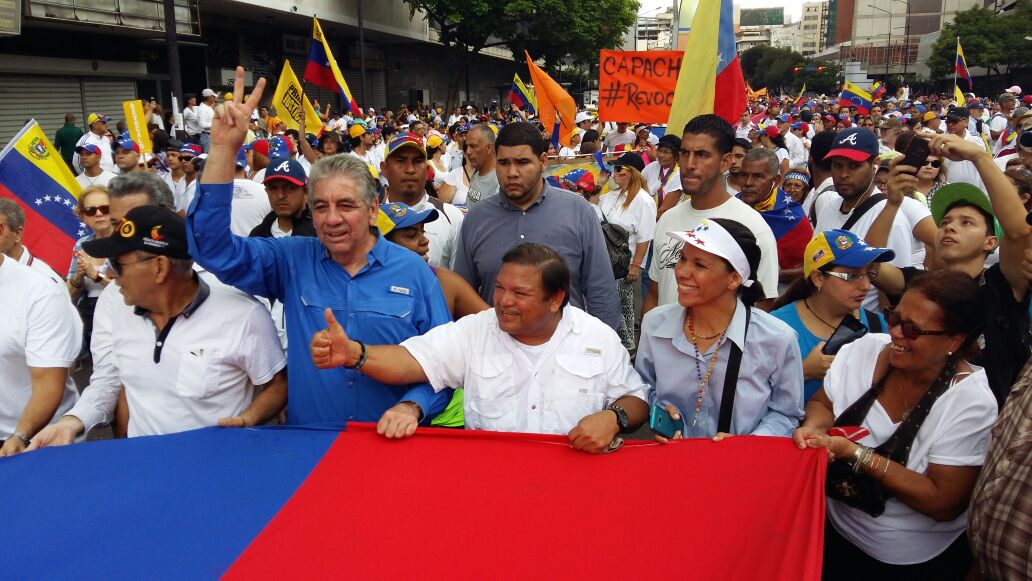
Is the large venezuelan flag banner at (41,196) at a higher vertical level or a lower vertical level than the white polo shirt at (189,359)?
higher

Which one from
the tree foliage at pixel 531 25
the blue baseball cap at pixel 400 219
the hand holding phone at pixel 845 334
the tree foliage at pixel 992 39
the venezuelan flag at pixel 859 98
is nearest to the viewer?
the hand holding phone at pixel 845 334

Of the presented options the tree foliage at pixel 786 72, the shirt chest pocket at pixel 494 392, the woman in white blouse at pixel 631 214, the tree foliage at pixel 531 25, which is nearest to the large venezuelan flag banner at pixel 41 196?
the shirt chest pocket at pixel 494 392

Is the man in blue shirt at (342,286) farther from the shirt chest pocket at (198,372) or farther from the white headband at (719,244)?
the white headband at (719,244)

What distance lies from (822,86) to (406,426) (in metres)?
94.0

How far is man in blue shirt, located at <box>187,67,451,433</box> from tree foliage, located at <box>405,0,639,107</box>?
37.2 m

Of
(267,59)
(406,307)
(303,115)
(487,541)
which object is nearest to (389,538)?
(487,541)

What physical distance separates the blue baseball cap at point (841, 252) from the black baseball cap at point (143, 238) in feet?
9.24

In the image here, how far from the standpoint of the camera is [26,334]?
10.5 feet

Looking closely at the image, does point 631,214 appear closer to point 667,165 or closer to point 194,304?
point 667,165

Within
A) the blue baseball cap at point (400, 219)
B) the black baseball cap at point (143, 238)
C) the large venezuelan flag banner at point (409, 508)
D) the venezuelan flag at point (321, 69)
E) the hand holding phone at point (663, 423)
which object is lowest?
the large venezuelan flag banner at point (409, 508)

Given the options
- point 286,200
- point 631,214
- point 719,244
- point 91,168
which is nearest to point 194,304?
point 719,244

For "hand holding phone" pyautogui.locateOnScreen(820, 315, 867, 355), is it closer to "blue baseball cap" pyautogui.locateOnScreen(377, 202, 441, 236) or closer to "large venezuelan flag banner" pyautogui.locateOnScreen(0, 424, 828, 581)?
"large venezuelan flag banner" pyautogui.locateOnScreen(0, 424, 828, 581)

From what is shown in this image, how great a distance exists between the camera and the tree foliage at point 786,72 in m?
Answer: 86.8

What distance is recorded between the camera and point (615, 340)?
9.59ft
